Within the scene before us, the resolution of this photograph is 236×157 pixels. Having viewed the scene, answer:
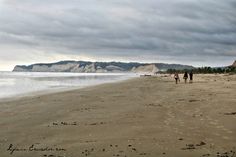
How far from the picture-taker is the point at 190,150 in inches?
380

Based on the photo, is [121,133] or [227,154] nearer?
[227,154]

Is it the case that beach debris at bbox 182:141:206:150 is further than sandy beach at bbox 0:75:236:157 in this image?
Yes

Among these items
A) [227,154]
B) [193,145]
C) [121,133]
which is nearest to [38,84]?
[121,133]

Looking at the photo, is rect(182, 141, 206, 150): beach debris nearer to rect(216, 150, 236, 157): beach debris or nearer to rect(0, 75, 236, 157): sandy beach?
rect(0, 75, 236, 157): sandy beach

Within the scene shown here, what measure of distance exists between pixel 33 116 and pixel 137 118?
447 cm

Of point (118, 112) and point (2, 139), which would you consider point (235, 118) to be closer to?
point (118, 112)

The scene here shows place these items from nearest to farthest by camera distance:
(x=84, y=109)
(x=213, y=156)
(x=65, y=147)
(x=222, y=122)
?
(x=213, y=156) → (x=65, y=147) → (x=222, y=122) → (x=84, y=109)

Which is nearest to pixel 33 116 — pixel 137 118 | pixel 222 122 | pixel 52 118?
pixel 52 118

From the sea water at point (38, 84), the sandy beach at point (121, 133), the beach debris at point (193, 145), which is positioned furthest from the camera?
the sea water at point (38, 84)

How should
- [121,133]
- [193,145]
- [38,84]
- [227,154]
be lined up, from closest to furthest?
[227,154] → [193,145] → [121,133] → [38,84]

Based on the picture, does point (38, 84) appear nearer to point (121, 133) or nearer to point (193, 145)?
point (121, 133)

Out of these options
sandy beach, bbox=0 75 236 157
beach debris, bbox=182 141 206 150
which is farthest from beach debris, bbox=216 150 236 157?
beach debris, bbox=182 141 206 150

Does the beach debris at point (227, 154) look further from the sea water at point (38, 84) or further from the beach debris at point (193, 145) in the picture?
the sea water at point (38, 84)

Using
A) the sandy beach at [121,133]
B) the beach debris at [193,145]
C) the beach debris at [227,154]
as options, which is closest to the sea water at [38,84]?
the sandy beach at [121,133]
